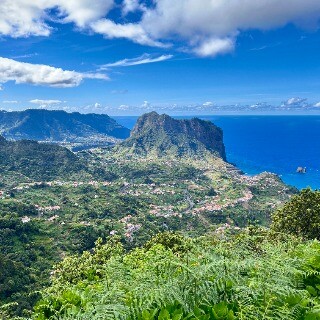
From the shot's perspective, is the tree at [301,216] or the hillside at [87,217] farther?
the hillside at [87,217]

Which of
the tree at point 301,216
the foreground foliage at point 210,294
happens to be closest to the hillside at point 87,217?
the tree at point 301,216

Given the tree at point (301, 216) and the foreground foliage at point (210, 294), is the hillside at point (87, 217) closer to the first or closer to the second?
the tree at point (301, 216)

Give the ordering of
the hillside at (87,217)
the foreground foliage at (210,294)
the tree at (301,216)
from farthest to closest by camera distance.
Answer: the hillside at (87,217) < the tree at (301,216) < the foreground foliage at (210,294)

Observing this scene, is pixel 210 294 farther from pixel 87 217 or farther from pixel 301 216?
pixel 87 217

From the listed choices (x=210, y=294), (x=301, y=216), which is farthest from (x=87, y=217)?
Result: (x=210, y=294)

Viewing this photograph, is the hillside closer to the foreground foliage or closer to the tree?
the tree

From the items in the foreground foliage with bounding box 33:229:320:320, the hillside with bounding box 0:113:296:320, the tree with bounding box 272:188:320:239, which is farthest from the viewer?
the hillside with bounding box 0:113:296:320

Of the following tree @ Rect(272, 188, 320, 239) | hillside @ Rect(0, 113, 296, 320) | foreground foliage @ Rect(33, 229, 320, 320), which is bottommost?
hillside @ Rect(0, 113, 296, 320)

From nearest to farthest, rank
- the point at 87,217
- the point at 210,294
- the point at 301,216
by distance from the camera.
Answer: the point at 210,294 < the point at 301,216 < the point at 87,217

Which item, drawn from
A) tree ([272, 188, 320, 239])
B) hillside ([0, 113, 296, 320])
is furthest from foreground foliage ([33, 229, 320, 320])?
hillside ([0, 113, 296, 320])
